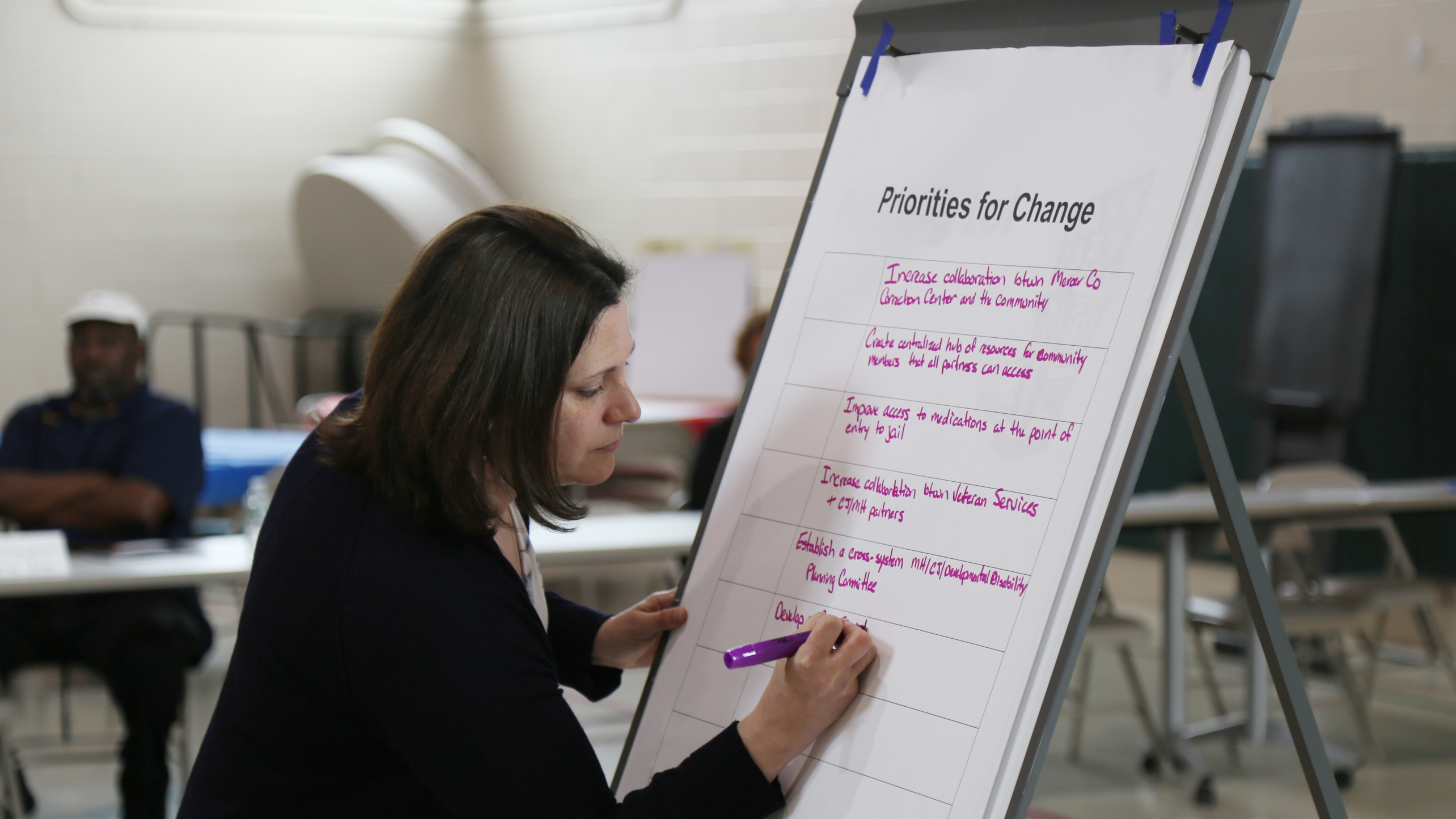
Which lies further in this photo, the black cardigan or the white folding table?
the white folding table

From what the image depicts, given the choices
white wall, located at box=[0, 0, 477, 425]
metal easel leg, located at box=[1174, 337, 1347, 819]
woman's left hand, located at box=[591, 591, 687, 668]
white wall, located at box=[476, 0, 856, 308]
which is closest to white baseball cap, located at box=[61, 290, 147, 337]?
woman's left hand, located at box=[591, 591, 687, 668]

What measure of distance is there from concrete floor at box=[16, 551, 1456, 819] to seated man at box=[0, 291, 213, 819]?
132 millimetres

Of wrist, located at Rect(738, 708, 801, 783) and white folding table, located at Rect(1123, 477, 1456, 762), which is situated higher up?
white folding table, located at Rect(1123, 477, 1456, 762)

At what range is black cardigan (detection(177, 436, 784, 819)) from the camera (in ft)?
3.74

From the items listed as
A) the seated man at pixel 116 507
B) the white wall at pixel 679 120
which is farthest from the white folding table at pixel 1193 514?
the white wall at pixel 679 120

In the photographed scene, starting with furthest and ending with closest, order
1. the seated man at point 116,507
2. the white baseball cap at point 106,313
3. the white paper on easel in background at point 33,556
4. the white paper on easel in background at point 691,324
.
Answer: the white paper on easel in background at point 691,324
the white baseball cap at point 106,313
the seated man at point 116,507
the white paper on easel in background at point 33,556

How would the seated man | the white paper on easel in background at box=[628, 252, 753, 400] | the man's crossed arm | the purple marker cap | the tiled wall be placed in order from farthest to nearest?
the tiled wall, the white paper on easel in background at box=[628, 252, 753, 400], the man's crossed arm, the seated man, the purple marker cap

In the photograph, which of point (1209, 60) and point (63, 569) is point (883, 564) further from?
point (63, 569)

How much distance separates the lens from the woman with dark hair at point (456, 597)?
1.15m

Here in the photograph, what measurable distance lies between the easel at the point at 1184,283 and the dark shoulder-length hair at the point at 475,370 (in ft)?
1.36

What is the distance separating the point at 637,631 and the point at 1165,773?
2.66m

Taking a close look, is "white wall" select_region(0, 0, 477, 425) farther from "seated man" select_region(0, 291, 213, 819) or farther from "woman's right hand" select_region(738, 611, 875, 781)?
"woman's right hand" select_region(738, 611, 875, 781)

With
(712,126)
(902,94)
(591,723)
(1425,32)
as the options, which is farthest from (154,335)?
(902,94)

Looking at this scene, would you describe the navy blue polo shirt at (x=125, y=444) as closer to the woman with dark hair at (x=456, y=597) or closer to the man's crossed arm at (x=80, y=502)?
the man's crossed arm at (x=80, y=502)
